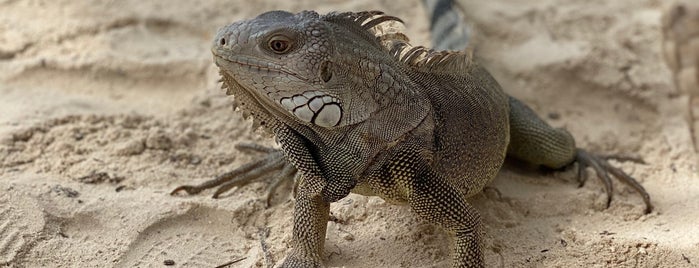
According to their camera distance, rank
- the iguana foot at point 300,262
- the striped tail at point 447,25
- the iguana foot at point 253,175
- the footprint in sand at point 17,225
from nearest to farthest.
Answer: the footprint in sand at point 17,225
the iguana foot at point 300,262
the iguana foot at point 253,175
the striped tail at point 447,25

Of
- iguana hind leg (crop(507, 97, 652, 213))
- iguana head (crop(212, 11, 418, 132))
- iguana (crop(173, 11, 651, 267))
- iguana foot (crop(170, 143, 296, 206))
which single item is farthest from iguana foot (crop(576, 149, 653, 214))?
iguana head (crop(212, 11, 418, 132))

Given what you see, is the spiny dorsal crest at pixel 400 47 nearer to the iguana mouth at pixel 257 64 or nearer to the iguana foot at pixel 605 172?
the iguana mouth at pixel 257 64

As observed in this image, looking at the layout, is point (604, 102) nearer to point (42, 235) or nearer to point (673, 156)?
point (673, 156)

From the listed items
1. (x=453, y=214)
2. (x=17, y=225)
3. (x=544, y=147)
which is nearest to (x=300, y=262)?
(x=453, y=214)

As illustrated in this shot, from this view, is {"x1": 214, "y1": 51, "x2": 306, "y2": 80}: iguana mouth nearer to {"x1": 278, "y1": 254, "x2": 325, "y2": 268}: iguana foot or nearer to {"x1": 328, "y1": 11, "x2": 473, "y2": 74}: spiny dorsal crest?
{"x1": 328, "y1": 11, "x2": 473, "y2": 74}: spiny dorsal crest

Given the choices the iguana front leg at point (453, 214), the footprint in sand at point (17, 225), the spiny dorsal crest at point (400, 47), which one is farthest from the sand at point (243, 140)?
the spiny dorsal crest at point (400, 47)

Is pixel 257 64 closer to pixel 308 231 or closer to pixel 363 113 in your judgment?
pixel 363 113

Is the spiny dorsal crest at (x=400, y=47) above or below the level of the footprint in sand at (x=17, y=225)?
above
